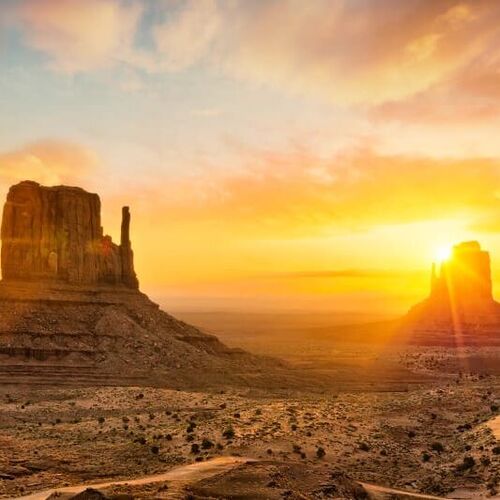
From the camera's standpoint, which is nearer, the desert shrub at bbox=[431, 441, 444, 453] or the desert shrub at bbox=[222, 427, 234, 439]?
the desert shrub at bbox=[222, 427, 234, 439]

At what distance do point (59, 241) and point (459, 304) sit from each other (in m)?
131

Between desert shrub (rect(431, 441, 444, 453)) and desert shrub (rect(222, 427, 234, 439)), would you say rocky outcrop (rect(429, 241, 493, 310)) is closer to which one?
desert shrub (rect(431, 441, 444, 453))

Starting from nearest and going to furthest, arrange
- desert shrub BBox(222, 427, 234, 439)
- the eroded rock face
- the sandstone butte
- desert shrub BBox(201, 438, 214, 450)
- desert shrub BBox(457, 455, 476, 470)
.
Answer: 1. desert shrub BBox(457, 455, 476, 470)
2. desert shrub BBox(201, 438, 214, 450)
3. desert shrub BBox(222, 427, 234, 439)
4. the sandstone butte
5. the eroded rock face

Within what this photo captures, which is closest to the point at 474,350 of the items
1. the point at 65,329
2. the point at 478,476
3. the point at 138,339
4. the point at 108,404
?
the point at 138,339

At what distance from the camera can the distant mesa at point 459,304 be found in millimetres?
157250

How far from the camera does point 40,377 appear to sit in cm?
5966

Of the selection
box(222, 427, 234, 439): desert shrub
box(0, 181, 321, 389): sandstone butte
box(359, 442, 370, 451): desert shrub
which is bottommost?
box(359, 442, 370, 451): desert shrub

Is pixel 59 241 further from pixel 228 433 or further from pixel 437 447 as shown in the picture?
pixel 437 447

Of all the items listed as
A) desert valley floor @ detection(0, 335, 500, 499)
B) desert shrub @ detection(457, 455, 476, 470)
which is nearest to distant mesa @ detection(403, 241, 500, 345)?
desert valley floor @ detection(0, 335, 500, 499)

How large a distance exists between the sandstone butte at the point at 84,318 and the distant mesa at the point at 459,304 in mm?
91018

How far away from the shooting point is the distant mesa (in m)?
157

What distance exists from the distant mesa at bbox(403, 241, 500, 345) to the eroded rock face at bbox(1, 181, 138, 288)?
94330mm

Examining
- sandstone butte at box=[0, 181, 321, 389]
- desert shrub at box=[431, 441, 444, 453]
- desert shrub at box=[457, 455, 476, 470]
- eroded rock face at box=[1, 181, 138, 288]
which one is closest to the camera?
desert shrub at box=[457, 455, 476, 470]

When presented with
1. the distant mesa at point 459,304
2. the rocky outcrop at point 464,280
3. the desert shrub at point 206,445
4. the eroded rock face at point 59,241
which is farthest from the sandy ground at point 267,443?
the rocky outcrop at point 464,280
